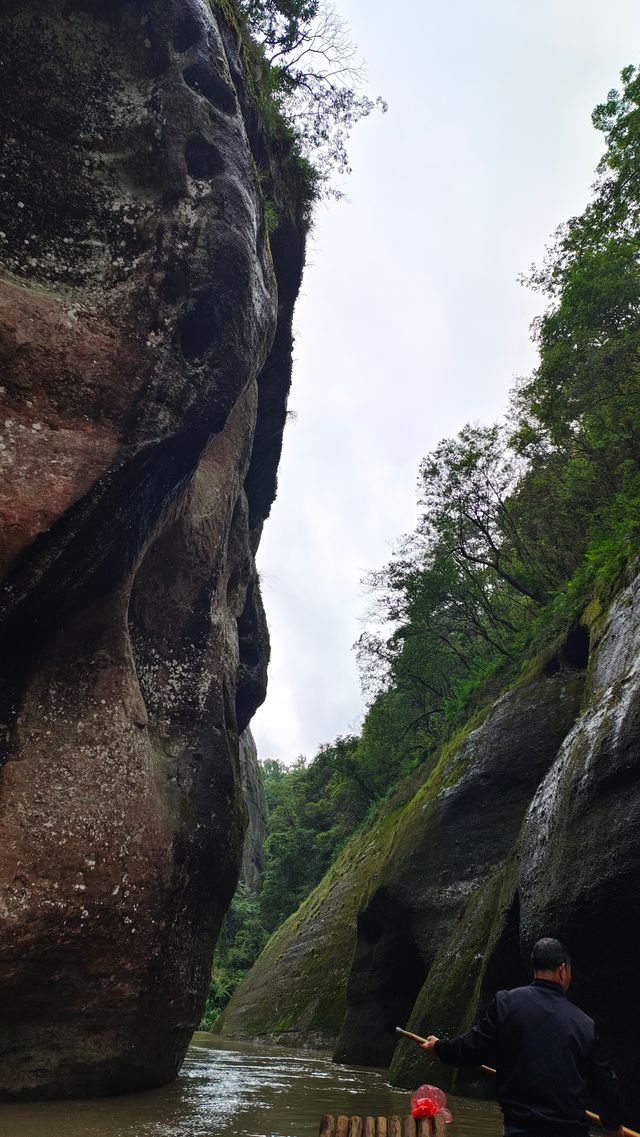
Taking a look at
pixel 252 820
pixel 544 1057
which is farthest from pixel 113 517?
pixel 252 820

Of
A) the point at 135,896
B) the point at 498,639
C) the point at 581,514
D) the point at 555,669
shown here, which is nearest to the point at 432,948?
the point at 555,669

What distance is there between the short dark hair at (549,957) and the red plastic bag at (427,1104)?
1206 mm

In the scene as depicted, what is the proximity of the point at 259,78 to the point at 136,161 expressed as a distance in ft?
16.3

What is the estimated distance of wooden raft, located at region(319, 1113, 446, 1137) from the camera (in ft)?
11.9

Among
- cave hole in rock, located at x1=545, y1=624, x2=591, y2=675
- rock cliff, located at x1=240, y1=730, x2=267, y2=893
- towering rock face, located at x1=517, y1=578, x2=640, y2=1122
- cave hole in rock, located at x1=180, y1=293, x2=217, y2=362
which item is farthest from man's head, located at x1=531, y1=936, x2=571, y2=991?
rock cliff, located at x1=240, y1=730, x2=267, y2=893

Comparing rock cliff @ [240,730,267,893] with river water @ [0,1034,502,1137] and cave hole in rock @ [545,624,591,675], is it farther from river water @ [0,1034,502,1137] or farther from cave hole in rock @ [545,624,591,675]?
river water @ [0,1034,502,1137]

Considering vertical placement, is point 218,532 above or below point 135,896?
above

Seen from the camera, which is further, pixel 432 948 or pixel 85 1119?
pixel 432 948

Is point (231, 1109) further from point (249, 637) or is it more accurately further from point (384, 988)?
point (249, 637)

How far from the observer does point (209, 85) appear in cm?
957

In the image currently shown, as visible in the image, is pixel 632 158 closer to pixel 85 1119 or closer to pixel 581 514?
pixel 581 514

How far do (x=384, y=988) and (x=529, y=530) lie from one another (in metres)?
12.4

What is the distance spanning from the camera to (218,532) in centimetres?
1134

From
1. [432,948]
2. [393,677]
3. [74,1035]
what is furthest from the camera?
[393,677]
